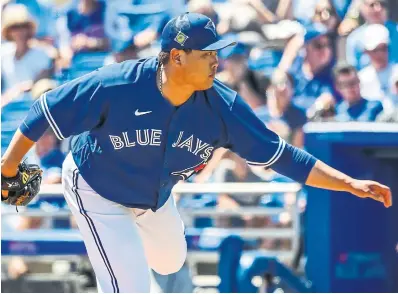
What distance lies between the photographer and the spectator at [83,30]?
8.29 metres

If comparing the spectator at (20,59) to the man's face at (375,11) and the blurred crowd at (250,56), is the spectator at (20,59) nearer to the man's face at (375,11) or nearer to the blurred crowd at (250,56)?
the blurred crowd at (250,56)

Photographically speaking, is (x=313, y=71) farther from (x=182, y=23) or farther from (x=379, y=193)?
(x=182, y=23)

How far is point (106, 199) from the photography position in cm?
395

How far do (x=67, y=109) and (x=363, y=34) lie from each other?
376cm

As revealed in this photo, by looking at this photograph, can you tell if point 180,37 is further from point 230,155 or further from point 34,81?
point 34,81

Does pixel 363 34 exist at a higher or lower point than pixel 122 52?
higher

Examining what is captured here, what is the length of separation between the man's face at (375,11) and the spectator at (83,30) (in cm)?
242

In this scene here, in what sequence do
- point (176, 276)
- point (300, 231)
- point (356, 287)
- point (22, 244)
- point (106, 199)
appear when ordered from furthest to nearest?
A: point (22, 244), point (300, 231), point (356, 287), point (176, 276), point (106, 199)

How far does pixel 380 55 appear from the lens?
681cm

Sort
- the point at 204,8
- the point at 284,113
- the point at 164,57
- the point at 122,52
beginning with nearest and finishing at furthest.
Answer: the point at 164,57 < the point at 284,113 < the point at 204,8 < the point at 122,52

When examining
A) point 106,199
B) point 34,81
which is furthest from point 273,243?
point 34,81

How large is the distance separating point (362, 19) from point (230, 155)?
1471mm

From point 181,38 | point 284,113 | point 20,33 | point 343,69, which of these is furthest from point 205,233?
point 20,33

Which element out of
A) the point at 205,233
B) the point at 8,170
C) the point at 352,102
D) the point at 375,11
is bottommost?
the point at 205,233
